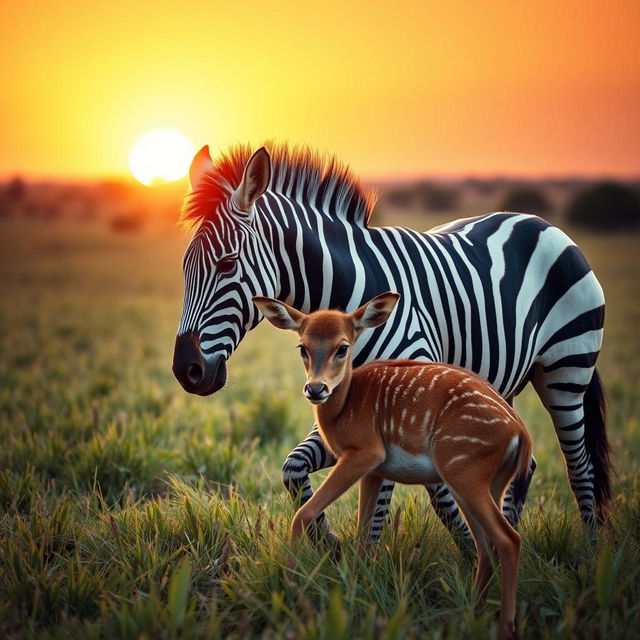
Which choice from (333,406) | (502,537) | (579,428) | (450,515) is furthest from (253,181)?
(579,428)

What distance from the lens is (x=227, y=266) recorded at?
4664mm

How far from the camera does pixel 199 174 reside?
206 inches

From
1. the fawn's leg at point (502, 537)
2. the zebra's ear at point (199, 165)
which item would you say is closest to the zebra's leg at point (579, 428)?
the fawn's leg at point (502, 537)

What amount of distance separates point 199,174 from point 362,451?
236 cm

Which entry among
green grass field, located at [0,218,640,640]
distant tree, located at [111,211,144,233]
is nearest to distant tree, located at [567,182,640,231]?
distant tree, located at [111,211,144,233]

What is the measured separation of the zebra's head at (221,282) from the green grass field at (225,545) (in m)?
0.84

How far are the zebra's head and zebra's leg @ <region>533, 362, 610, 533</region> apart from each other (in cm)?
235

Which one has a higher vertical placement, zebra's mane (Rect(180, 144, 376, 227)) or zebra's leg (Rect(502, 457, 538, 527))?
zebra's mane (Rect(180, 144, 376, 227))

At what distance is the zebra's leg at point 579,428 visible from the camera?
5641mm

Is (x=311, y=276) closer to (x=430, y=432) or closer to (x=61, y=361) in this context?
(x=430, y=432)

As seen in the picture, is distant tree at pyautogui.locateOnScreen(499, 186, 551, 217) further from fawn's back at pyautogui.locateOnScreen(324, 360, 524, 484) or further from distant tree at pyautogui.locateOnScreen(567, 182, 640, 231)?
fawn's back at pyautogui.locateOnScreen(324, 360, 524, 484)

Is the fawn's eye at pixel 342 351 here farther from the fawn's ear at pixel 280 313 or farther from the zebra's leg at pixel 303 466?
the zebra's leg at pixel 303 466

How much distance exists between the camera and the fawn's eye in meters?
4.16

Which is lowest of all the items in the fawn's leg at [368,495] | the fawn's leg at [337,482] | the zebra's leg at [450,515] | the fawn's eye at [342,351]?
the zebra's leg at [450,515]
